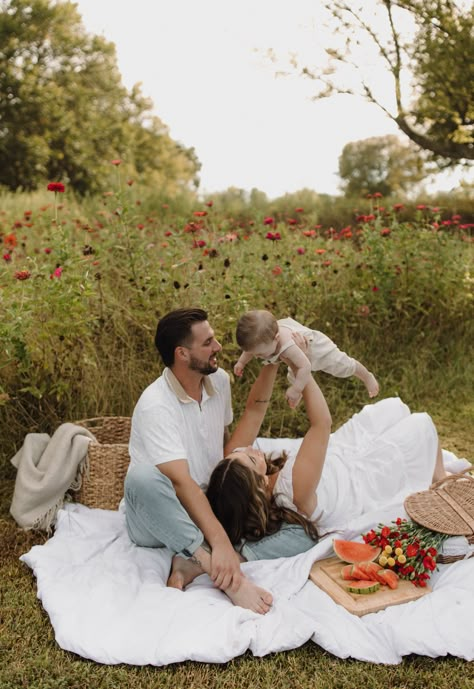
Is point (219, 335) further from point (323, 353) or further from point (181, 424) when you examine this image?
point (181, 424)

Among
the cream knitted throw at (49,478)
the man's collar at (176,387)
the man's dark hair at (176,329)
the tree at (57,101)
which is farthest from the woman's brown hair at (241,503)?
the tree at (57,101)

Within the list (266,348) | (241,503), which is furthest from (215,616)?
(266,348)

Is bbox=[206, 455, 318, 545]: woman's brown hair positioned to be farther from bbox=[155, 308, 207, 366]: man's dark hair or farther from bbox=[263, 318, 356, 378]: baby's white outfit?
bbox=[263, 318, 356, 378]: baby's white outfit

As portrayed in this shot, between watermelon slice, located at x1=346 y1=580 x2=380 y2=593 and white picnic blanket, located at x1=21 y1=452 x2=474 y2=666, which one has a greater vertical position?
watermelon slice, located at x1=346 y1=580 x2=380 y2=593

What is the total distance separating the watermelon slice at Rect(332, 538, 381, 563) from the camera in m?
3.20

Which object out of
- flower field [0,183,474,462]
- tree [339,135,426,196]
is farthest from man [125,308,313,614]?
tree [339,135,426,196]

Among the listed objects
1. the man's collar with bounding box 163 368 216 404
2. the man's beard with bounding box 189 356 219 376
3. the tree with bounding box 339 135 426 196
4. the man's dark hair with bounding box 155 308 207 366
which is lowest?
the man's collar with bounding box 163 368 216 404

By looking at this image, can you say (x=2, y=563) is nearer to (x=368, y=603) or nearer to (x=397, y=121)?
(x=368, y=603)

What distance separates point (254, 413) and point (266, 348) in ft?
1.56

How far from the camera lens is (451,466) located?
445 cm

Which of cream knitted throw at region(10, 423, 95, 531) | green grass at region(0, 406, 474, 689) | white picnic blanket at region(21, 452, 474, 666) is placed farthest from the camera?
cream knitted throw at region(10, 423, 95, 531)

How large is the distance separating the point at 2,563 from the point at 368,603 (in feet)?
6.07

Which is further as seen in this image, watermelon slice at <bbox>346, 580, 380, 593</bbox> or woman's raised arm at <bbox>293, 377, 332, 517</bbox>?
woman's raised arm at <bbox>293, 377, 332, 517</bbox>

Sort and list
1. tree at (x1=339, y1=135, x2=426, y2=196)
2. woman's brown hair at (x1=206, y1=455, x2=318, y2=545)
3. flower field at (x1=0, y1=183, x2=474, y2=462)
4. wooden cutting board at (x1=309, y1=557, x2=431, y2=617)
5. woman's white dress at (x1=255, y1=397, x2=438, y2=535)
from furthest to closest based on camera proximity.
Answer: tree at (x1=339, y1=135, x2=426, y2=196) < flower field at (x1=0, y1=183, x2=474, y2=462) < woman's white dress at (x1=255, y1=397, x2=438, y2=535) < woman's brown hair at (x1=206, y1=455, x2=318, y2=545) < wooden cutting board at (x1=309, y1=557, x2=431, y2=617)
